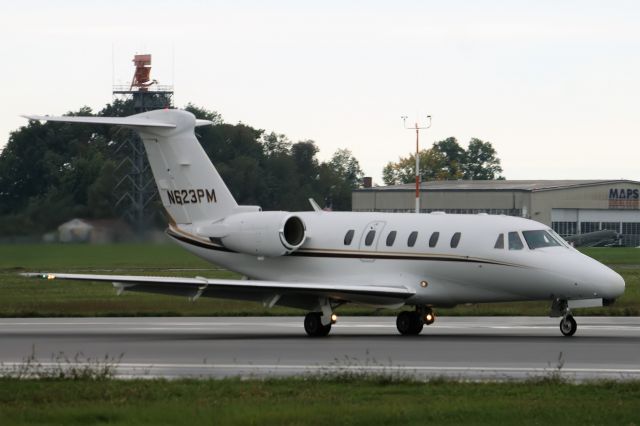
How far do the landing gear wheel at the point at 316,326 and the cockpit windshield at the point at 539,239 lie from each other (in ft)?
14.3

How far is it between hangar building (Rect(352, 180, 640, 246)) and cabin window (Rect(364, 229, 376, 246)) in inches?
2277

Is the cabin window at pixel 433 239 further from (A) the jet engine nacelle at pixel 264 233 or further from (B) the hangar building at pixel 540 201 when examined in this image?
(B) the hangar building at pixel 540 201

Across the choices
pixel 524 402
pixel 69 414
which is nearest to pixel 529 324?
pixel 524 402

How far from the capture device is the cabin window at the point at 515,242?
2723 cm

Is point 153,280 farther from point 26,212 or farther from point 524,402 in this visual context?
point 524,402

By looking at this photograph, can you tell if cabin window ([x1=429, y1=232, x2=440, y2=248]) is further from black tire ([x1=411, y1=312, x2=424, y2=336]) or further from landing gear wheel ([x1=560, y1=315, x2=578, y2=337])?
landing gear wheel ([x1=560, y1=315, x2=578, y2=337])

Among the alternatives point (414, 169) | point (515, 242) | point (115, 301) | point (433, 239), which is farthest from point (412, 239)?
point (414, 169)

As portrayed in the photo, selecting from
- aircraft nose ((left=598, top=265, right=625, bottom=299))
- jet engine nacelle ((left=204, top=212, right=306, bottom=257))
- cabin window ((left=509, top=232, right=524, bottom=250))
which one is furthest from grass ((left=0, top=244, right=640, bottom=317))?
aircraft nose ((left=598, top=265, right=625, bottom=299))

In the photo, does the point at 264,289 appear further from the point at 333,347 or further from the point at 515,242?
the point at 515,242

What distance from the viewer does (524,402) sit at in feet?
50.0

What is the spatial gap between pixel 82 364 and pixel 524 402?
806cm

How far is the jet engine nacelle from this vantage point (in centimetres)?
2958

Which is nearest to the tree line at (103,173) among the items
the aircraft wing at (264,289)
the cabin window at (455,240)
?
the aircraft wing at (264,289)

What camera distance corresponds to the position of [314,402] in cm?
1533
